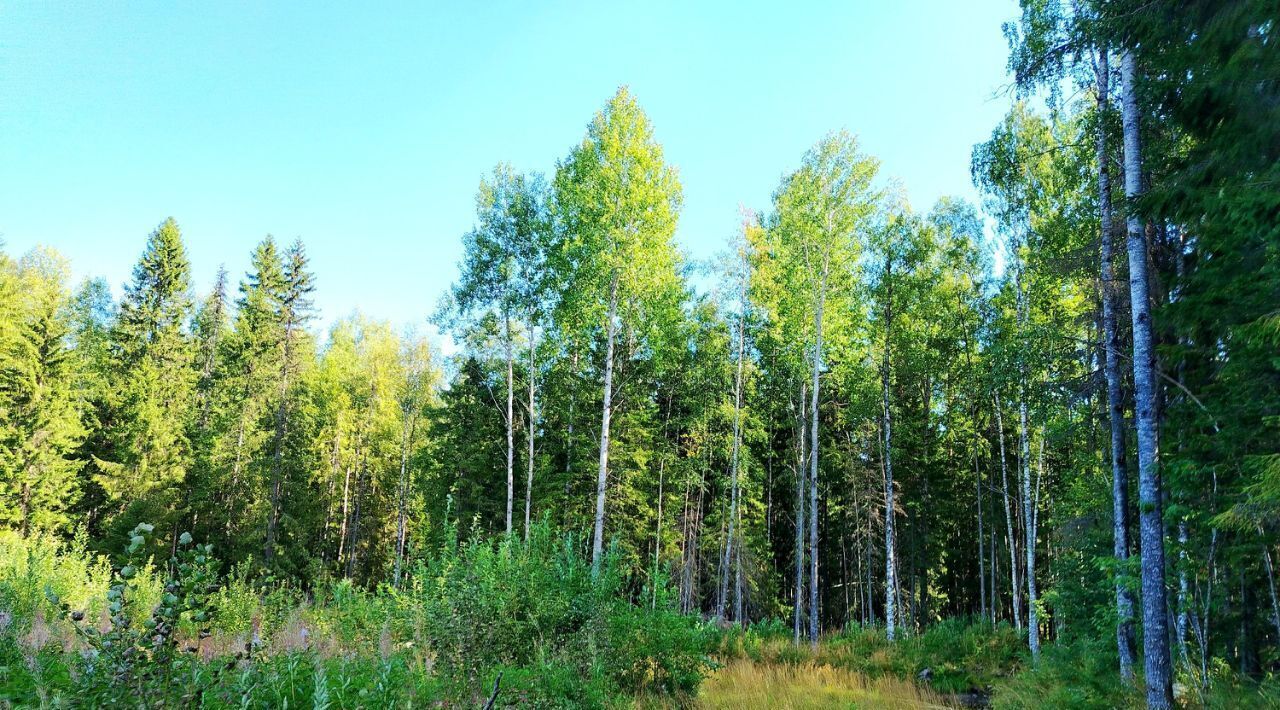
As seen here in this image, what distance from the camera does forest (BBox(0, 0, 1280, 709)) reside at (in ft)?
16.2

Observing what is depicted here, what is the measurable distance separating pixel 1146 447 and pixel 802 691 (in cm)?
480

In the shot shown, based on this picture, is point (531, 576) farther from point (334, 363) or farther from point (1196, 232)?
point (334, 363)

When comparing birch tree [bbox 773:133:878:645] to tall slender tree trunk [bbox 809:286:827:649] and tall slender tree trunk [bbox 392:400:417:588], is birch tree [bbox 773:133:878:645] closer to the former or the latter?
tall slender tree trunk [bbox 809:286:827:649]

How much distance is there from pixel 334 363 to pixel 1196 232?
29200 millimetres

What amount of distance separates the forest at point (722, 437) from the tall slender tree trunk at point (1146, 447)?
4 centimetres

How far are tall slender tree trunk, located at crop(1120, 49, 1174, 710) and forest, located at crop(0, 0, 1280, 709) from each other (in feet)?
0.13

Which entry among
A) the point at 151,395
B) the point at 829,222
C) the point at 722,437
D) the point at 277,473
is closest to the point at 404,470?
the point at 277,473

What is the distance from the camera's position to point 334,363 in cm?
2756

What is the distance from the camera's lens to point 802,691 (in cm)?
761

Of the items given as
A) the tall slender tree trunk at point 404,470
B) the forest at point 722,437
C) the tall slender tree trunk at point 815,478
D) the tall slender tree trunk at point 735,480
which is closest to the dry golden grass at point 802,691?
the forest at point 722,437

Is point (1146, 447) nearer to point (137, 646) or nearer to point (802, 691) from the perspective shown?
point (802, 691)

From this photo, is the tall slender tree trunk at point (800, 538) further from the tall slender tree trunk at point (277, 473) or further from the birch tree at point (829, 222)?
the tall slender tree trunk at point (277, 473)

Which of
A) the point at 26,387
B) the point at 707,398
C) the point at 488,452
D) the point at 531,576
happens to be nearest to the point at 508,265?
the point at 488,452

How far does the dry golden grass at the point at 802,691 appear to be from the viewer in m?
6.66
